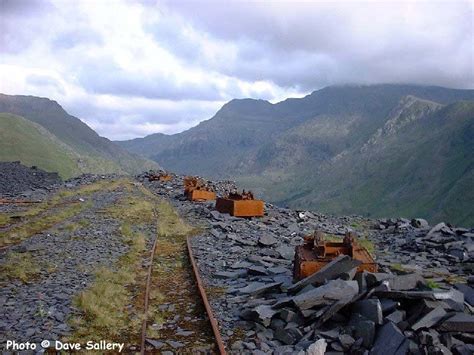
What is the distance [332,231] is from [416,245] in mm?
4985

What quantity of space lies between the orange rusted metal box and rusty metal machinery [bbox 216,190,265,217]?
600 cm

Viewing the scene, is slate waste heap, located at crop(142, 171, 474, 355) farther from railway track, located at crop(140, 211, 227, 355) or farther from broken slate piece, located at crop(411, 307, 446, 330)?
railway track, located at crop(140, 211, 227, 355)

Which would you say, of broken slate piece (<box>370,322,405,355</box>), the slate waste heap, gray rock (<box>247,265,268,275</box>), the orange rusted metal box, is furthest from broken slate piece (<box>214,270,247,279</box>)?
the orange rusted metal box

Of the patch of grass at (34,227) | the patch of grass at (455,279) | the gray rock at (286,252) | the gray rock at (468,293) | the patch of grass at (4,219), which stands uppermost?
the patch of grass at (34,227)

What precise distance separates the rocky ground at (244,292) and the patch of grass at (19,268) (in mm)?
35

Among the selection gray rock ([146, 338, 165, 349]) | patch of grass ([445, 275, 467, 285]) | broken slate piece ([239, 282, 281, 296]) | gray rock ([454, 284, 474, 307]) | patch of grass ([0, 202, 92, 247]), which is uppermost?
patch of grass ([0, 202, 92, 247])

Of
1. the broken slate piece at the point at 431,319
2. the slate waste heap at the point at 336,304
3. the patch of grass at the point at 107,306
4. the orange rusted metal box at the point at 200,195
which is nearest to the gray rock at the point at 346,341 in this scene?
the slate waste heap at the point at 336,304

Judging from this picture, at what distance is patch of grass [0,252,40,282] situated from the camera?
35.2ft

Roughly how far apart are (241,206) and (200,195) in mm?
7681

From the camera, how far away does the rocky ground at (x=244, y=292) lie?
24.3ft

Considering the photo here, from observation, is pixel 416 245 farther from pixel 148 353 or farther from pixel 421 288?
pixel 148 353

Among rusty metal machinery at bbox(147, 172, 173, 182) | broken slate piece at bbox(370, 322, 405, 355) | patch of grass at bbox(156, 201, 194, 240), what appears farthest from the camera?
rusty metal machinery at bbox(147, 172, 173, 182)

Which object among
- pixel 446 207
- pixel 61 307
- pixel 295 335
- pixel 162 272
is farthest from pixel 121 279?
pixel 446 207

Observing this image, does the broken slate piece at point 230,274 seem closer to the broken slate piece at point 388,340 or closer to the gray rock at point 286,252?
the gray rock at point 286,252
